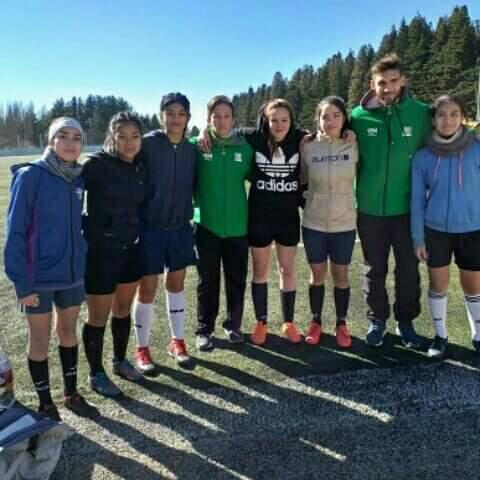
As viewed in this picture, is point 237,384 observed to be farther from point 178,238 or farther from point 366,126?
point 366,126

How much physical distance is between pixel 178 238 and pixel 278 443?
1768mm

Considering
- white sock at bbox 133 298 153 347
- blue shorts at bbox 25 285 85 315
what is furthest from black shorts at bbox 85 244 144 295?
white sock at bbox 133 298 153 347

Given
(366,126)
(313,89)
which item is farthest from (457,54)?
(366,126)

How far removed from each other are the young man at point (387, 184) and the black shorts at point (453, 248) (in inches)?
9.4

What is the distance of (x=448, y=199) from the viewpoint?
411 centimetres

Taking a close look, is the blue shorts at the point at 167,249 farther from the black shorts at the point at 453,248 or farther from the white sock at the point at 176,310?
the black shorts at the point at 453,248

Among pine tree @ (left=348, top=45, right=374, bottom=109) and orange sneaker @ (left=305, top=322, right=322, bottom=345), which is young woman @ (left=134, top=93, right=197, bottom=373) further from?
pine tree @ (left=348, top=45, right=374, bottom=109)

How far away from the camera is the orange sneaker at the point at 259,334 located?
4.77 meters

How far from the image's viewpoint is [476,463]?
114 inches

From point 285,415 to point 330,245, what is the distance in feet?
5.29

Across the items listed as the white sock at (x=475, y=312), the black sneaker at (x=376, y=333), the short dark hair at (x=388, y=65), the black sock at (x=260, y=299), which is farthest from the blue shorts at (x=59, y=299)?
the white sock at (x=475, y=312)

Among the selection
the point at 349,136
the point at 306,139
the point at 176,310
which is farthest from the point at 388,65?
the point at 176,310

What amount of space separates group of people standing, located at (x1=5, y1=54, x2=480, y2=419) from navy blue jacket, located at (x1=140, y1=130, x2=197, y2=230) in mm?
10

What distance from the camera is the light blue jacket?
4070 millimetres
